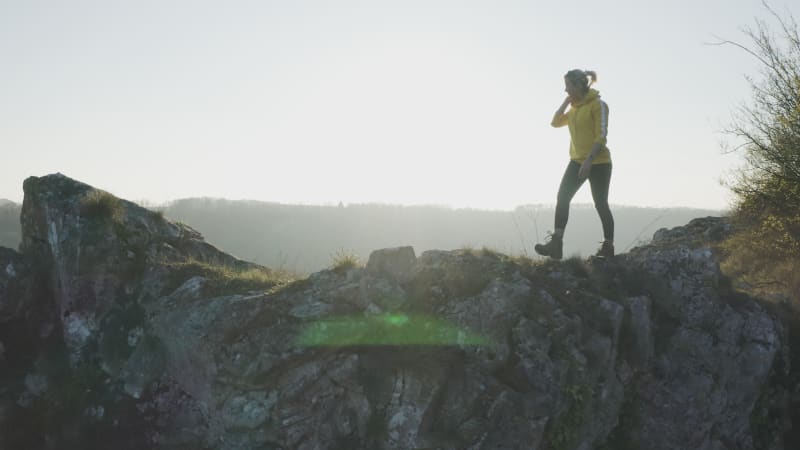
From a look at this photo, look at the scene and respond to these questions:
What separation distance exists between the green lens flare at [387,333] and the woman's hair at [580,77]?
414cm

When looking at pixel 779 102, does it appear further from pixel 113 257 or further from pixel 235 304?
pixel 113 257

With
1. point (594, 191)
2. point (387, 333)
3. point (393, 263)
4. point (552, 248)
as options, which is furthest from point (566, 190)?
point (387, 333)

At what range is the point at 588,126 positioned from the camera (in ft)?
25.4

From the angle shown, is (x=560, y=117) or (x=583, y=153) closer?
(x=583, y=153)

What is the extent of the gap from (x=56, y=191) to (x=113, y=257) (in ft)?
5.76

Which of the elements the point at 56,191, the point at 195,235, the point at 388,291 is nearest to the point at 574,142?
the point at 388,291

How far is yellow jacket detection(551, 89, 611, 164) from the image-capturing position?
753cm

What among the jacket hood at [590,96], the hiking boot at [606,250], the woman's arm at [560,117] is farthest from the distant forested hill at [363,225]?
the jacket hood at [590,96]

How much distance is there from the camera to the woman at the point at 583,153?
7570mm

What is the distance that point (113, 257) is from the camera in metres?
7.95

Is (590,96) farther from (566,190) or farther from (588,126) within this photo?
(566,190)

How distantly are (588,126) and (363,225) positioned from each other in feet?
453

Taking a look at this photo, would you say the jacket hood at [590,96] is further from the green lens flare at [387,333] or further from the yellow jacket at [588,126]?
the green lens flare at [387,333]

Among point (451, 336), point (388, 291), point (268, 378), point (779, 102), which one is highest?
point (779, 102)
